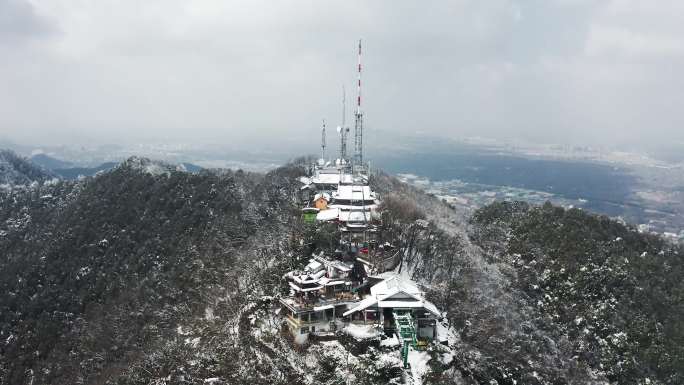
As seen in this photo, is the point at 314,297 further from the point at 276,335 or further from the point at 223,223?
the point at 223,223

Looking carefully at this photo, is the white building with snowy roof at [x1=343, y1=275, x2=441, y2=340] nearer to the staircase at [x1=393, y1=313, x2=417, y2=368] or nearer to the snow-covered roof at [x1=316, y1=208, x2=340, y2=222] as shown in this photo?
the staircase at [x1=393, y1=313, x2=417, y2=368]

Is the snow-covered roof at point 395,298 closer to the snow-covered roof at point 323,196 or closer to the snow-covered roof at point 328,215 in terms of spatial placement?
the snow-covered roof at point 328,215

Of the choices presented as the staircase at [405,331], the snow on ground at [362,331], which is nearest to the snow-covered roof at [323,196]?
the snow on ground at [362,331]

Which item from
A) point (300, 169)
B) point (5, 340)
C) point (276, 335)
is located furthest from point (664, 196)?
point (5, 340)

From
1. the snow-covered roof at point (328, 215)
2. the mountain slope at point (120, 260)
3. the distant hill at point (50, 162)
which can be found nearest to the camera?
the mountain slope at point (120, 260)

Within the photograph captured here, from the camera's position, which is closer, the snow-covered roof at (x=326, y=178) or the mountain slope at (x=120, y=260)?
the mountain slope at (x=120, y=260)

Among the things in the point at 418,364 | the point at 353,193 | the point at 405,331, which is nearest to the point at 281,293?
the point at 405,331
